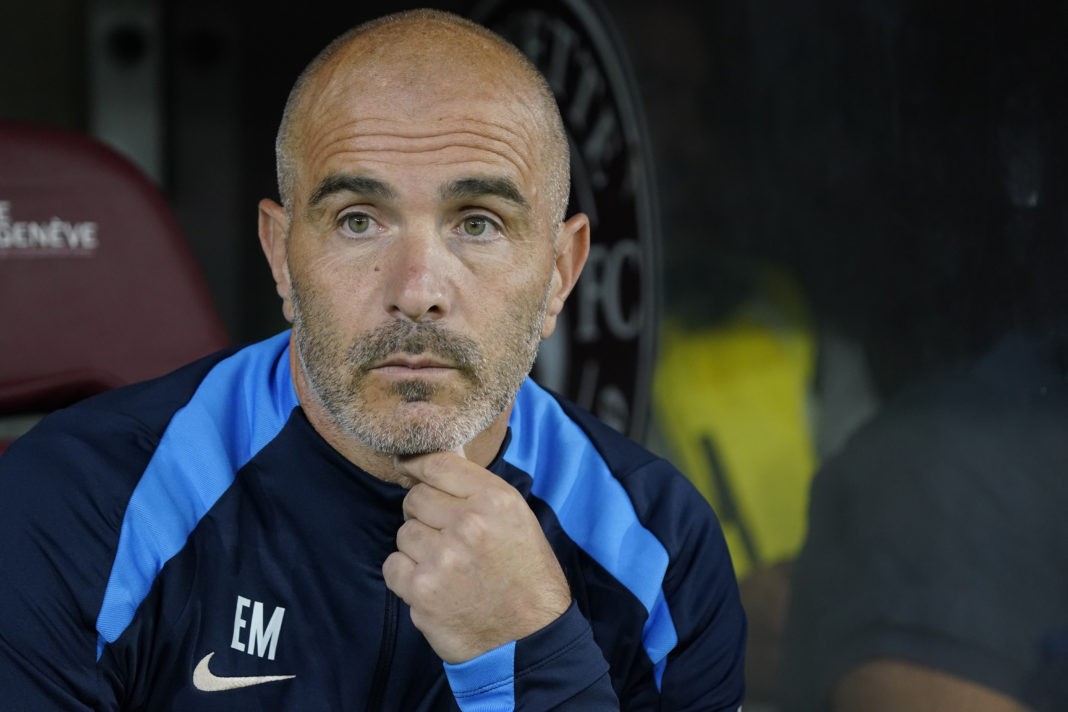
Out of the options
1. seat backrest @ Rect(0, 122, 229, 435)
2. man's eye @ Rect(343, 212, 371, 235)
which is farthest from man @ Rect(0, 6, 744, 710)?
seat backrest @ Rect(0, 122, 229, 435)

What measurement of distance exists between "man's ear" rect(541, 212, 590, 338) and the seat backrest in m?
0.43

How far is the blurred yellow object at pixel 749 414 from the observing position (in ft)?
5.18

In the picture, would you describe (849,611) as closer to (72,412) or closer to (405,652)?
(405,652)

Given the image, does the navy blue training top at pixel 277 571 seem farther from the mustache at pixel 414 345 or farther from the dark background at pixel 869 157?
the dark background at pixel 869 157

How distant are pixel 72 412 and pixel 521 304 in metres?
0.38

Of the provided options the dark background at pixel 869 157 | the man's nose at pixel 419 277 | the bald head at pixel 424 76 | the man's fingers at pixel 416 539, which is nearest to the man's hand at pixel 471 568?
the man's fingers at pixel 416 539

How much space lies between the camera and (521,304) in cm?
121

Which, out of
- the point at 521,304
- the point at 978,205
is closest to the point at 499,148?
the point at 521,304

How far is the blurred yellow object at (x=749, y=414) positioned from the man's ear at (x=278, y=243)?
1.87ft

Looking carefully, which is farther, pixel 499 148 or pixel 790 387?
pixel 790 387

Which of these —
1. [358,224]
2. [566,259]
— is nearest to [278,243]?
[358,224]

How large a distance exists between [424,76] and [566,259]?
225mm

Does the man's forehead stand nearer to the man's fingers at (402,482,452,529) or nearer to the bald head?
the bald head

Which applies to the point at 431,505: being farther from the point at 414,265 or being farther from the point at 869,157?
the point at 869,157
